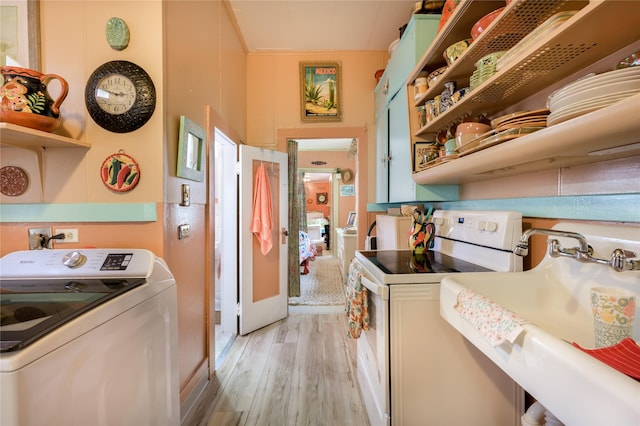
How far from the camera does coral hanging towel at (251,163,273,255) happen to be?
259cm

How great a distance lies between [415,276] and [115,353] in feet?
3.79

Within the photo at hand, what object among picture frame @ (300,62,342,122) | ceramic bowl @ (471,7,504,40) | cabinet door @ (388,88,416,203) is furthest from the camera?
picture frame @ (300,62,342,122)

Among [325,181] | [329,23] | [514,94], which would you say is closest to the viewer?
[514,94]

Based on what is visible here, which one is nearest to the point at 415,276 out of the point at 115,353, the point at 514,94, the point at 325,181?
the point at 514,94

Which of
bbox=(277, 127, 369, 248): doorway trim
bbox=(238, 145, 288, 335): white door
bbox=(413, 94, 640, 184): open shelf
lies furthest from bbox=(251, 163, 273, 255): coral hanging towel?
bbox=(413, 94, 640, 184): open shelf

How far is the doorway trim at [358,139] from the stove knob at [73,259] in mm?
2106

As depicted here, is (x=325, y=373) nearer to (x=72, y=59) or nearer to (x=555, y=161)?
(x=555, y=161)

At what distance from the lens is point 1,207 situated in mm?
1216

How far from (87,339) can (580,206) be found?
167cm

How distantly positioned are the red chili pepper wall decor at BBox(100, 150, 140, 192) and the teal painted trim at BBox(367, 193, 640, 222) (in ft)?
6.15

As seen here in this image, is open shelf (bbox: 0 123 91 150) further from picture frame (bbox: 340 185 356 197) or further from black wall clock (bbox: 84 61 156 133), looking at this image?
picture frame (bbox: 340 185 356 197)

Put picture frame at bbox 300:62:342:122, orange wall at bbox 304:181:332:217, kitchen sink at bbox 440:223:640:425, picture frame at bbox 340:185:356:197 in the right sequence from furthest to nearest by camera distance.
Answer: orange wall at bbox 304:181:332:217
picture frame at bbox 340:185:356:197
picture frame at bbox 300:62:342:122
kitchen sink at bbox 440:223:640:425

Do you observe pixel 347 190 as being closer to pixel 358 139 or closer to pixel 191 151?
pixel 358 139

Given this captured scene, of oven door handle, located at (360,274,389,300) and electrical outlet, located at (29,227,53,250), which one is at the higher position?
electrical outlet, located at (29,227,53,250)
